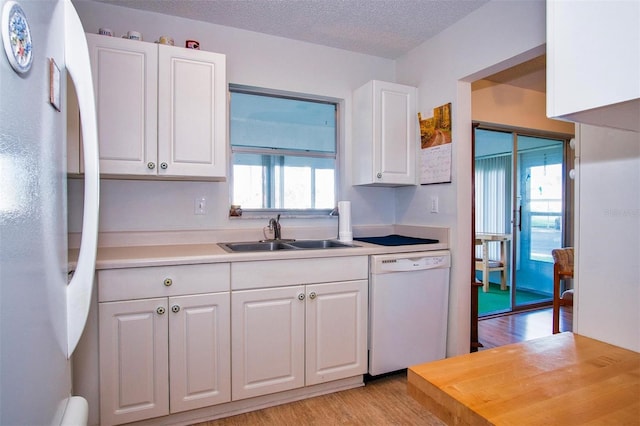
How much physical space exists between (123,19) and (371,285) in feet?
7.27

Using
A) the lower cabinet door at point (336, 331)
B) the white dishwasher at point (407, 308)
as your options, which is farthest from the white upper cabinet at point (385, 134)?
the lower cabinet door at point (336, 331)

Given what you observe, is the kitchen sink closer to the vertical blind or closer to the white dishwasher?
the white dishwasher

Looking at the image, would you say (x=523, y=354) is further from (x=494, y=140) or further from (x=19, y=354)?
(x=494, y=140)

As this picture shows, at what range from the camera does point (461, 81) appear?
2504 millimetres

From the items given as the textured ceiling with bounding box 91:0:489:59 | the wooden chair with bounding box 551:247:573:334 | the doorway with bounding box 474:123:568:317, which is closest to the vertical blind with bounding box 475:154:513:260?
the doorway with bounding box 474:123:568:317

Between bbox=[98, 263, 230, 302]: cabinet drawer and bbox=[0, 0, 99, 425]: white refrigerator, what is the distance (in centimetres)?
88

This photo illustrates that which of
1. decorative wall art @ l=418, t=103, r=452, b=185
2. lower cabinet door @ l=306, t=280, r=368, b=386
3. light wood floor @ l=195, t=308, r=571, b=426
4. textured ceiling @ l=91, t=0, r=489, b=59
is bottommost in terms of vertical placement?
light wood floor @ l=195, t=308, r=571, b=426

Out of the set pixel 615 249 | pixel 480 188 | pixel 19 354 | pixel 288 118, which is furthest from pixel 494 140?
pixel 19 354

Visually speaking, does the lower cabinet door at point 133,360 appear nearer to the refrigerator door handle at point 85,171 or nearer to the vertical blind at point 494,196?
the refrigerator door handle at point 85,171

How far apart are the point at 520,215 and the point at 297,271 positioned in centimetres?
311

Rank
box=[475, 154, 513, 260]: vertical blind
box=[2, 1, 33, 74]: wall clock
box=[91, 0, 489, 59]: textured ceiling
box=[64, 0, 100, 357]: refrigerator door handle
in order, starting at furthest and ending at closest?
1. box=[475, 154, 513, 260]: vertical blind
2. box=[91, 0, 489, 59]: textured ceiling
3. box=[64, 0, 100, 357]: refrigerator door handle
4. box=[2, 1, 33, 74]: wall clock

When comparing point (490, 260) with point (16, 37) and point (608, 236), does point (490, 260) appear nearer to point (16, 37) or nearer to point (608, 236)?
point (608, 236)

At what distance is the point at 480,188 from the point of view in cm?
435

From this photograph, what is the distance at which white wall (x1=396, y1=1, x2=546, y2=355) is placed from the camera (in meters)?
2.13
